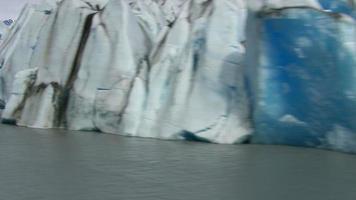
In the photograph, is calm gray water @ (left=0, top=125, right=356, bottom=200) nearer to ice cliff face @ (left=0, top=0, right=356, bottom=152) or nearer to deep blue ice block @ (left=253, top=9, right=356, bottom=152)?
deep blue ice block @ (left=253, top=9, right=356, bottom=152)

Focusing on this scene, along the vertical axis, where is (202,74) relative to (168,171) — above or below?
above

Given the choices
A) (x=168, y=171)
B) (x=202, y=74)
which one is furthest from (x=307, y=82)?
(x=168, y=171)

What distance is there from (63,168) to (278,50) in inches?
129

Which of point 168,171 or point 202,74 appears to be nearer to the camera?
point 168,171

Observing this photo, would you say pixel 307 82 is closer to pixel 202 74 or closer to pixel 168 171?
pixel 202 74

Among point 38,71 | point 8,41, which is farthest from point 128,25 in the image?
point 8,41

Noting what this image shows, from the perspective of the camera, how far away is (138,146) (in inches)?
319

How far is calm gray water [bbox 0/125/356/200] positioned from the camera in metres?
4.99

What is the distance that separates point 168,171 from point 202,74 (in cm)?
293

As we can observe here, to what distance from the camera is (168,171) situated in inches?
238

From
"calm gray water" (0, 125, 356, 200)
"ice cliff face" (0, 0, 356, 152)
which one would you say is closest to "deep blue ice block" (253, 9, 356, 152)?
"ice cliff face" (0, 0, 356, 152)

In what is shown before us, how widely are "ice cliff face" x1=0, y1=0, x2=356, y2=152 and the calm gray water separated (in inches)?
17.3

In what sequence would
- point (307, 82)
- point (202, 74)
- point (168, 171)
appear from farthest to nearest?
point (202, 74) → point (307, 82) → point (168, 171)

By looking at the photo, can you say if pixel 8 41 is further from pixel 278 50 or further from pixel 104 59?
pixel 278 50
